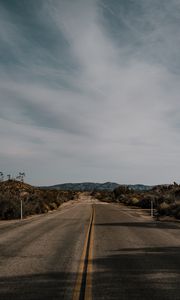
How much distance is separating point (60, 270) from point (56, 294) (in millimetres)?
2450

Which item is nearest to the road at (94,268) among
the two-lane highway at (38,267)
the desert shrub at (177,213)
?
the two-lane highway at (38,267)

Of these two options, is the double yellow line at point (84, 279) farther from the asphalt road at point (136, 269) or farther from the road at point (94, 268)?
the asphalt road at point (136, 269)

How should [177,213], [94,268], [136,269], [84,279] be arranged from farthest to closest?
[177,213]
[94,268]
[136,269]
[84,279]

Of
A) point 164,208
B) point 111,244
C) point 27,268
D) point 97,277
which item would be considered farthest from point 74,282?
point 164,208


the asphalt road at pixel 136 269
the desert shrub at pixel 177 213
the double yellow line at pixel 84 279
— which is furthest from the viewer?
the desert shrub at pixel 177 213

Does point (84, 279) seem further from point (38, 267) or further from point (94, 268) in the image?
point (38, 267)

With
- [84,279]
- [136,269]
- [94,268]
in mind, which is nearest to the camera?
[84,279]

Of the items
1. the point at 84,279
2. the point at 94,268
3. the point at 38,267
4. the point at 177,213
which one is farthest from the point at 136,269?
the point at 177,213

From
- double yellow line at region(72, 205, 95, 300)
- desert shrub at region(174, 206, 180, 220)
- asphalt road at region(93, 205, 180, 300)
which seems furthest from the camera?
desert shrub at region(174, 206, 180, 220)

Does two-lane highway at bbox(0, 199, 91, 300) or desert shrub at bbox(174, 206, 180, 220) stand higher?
desert shrub at bbox(174, 206, 180, 220)

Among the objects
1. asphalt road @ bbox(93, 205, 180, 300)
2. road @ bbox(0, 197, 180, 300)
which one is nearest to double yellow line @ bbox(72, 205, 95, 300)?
road @ bbox(0, 197, 180, 300)

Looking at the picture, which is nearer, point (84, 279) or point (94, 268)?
point (84, 279)

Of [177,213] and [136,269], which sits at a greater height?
[177,213]

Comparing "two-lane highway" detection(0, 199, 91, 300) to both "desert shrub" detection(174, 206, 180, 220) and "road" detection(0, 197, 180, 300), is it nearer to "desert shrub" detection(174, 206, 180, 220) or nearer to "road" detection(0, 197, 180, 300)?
"road" detection(0, 197, 180, 300)
